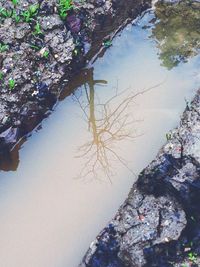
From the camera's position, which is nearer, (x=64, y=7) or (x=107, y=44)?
(x=64, y=7)

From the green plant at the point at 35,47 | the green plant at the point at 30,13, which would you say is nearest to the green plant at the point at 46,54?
the green plant at the point at 35,47

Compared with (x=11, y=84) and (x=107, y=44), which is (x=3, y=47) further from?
(x=107, y=44)

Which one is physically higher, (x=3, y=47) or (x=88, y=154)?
(x=3, y=47)

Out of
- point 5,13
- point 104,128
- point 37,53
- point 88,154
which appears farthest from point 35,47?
point 88,154

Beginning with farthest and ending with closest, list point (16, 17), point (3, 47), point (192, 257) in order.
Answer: point (16, 17), point (3, 47), point (192, 257)

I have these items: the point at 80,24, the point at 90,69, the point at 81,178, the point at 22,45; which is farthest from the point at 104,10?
the point at 81,178

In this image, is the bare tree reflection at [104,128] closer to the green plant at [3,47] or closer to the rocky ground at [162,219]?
the rocky ground at [162,219]
